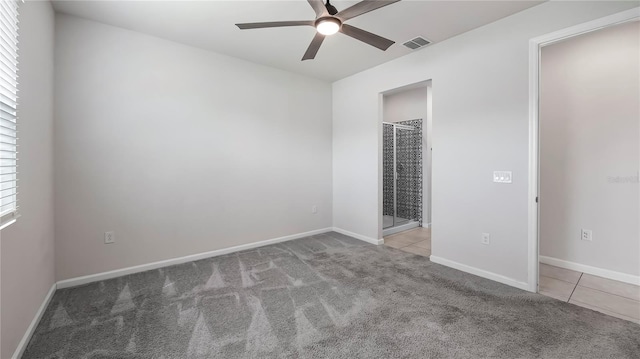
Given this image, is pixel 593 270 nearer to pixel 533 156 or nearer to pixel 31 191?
pixel 533 156

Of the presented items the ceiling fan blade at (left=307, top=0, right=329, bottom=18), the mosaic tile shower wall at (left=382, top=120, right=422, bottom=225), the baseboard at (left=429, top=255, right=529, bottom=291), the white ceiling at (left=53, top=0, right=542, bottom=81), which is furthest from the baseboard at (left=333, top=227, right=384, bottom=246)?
the ceiling fan blade at (left=307, top=0, right=329, bottom=18)

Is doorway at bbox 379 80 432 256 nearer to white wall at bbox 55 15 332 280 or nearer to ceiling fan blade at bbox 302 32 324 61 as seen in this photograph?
white wall at bbox 55 15 332 280

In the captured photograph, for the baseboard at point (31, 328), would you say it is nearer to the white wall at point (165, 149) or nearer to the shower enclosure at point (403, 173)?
the white wall at point (165, 149)

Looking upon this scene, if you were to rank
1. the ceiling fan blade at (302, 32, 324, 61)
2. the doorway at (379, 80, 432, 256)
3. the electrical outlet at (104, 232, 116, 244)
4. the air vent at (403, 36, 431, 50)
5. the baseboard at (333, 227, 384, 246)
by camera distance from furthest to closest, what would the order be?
the doorway at (379, 80, 432, 256), the baseboard at (333, 227, 384, 246), the air vent at (403, 36, 431, 50), the electrical outlet at (104, 232, 116, 244), the ceiling fan blade at (302, 32, 324, 61)

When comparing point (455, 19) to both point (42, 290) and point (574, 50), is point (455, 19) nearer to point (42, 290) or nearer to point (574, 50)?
point (574, 50)

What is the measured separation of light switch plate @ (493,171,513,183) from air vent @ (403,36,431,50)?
1.75 m

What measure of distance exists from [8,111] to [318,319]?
8.12 ft

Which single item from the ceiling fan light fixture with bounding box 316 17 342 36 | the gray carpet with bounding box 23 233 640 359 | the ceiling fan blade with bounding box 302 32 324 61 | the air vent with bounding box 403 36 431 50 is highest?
the air vent with bounding box 403 36 431 50

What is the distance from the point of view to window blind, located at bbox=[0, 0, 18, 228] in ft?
4.86

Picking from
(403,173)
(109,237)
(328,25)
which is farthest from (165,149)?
(403,173)

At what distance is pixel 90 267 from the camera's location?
2.71m

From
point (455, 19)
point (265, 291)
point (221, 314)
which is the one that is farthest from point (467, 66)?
point (221, 314)

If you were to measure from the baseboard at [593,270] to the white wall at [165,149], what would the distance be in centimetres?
339

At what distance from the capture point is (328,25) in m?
2.00
